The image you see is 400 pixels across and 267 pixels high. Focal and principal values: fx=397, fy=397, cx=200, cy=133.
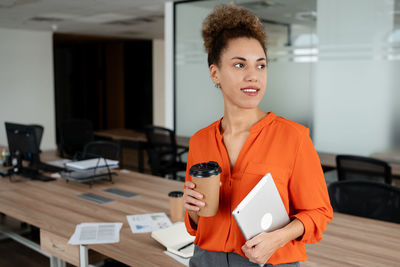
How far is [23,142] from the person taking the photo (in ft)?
10.8

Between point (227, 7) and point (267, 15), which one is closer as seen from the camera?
point (227, 7)

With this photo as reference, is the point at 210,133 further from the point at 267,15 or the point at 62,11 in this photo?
the point at 62,11

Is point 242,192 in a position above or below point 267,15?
below

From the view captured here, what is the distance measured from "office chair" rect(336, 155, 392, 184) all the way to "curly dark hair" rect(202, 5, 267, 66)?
2.29 meters

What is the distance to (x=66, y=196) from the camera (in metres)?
2.61

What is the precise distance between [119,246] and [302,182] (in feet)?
3.58

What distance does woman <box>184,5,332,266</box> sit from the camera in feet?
3.09

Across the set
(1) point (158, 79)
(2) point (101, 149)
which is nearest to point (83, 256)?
(2) point (101, 149)

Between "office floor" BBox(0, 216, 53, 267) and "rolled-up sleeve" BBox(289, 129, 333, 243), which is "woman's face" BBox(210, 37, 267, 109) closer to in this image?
"rolled-up sleeve" BBox(289, 129, 333, 243)

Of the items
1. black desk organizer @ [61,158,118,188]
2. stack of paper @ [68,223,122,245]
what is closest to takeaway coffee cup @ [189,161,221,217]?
stack of paper @ [68,223,122,245]

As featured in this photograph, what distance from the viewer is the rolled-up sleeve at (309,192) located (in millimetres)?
939

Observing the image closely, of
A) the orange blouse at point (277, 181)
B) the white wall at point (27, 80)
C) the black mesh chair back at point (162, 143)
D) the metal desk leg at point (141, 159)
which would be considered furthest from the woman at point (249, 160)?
the white wall at point (27, 80)

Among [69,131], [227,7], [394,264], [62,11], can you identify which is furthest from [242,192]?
[62,11]

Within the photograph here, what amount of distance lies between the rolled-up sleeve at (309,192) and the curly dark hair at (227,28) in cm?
30
